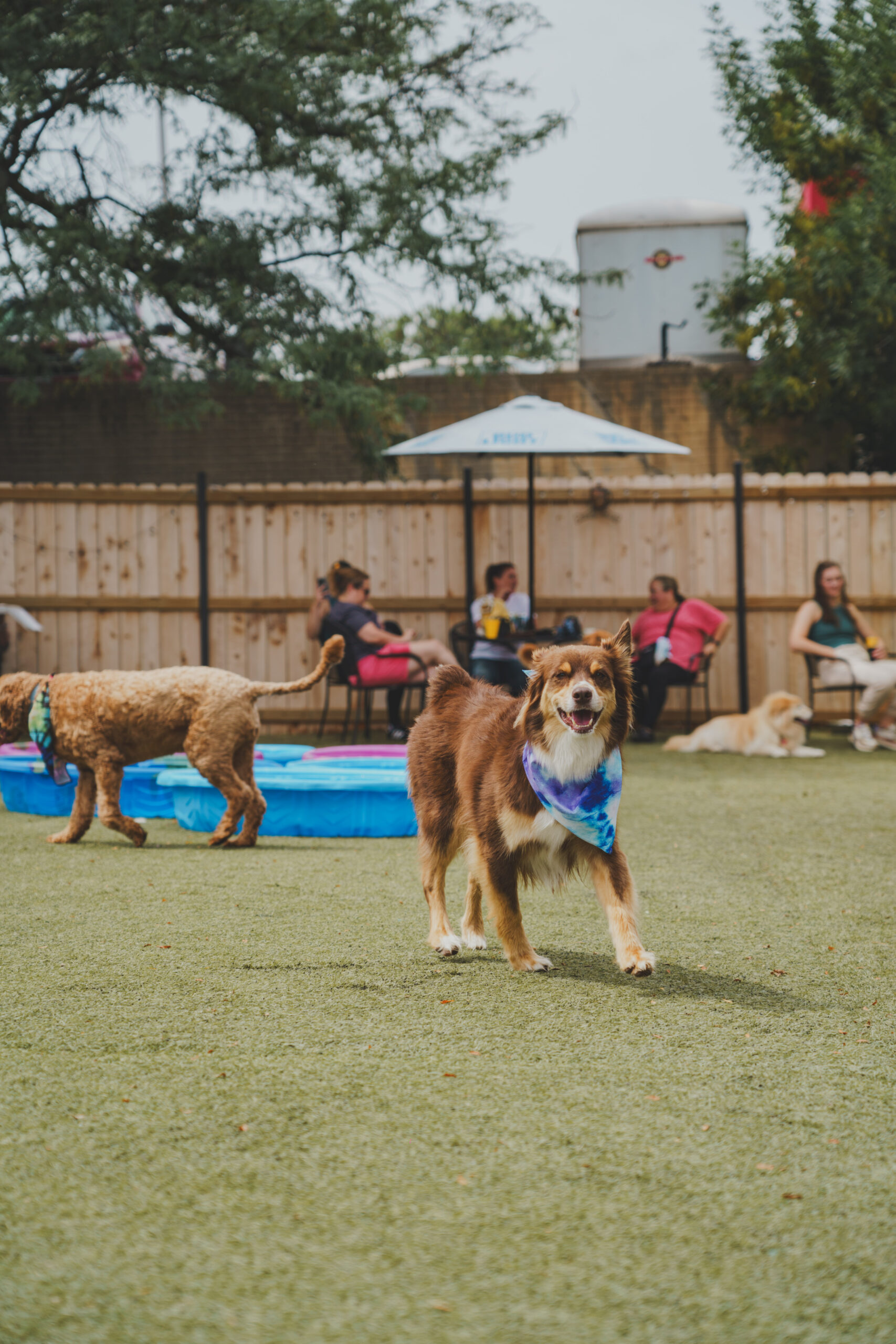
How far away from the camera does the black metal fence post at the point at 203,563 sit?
1052cm

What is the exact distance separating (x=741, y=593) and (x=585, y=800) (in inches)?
299

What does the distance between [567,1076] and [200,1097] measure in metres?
0.75

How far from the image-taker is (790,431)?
13180 millimetres

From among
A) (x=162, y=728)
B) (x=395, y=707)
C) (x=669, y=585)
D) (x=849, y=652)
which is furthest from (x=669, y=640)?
(x=162, y=728)

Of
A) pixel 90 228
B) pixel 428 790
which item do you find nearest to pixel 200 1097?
pixel 428 790

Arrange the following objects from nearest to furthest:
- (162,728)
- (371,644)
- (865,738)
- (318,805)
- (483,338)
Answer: (162,728) → (318,805) → (371,644) → (865,738) → (483,338)

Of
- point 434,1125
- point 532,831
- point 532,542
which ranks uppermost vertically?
point 532,542

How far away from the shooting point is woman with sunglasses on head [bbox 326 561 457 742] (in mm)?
9219

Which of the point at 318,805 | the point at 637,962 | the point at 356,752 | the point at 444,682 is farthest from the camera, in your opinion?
the point at 356,752

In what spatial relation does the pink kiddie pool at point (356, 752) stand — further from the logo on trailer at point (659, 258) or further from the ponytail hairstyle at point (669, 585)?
the logo on trailer at point (659, 258)

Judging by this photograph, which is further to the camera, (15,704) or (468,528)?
(468,528)

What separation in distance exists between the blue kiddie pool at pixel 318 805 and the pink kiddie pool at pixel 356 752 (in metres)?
1.17

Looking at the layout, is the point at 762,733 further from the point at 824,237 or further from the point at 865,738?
the point at 824,237

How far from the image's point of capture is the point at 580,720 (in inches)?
132
